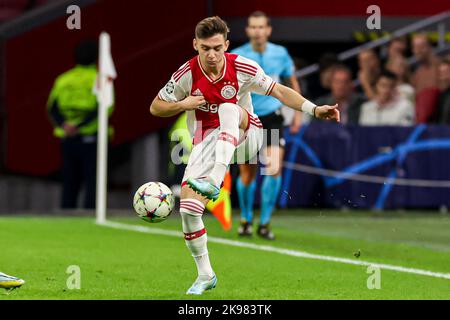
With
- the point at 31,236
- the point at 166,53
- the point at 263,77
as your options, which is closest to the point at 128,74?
the point at 166,53

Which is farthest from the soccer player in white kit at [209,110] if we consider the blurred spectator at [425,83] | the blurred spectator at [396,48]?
the blurred spectator at [396,48]

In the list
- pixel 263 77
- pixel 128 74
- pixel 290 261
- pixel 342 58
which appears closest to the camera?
pixel 263 77

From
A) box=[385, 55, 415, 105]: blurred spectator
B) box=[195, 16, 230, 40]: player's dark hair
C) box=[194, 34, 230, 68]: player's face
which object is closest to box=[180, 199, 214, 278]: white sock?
box=[194, 34, 230, 68]: player's face

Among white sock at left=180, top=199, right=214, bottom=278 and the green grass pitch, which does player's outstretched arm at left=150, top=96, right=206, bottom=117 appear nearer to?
white sock at left=180, top=199, right=214, bottom=278

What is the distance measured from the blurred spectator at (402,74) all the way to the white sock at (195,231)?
9743 mm

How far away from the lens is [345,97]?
17609 mm

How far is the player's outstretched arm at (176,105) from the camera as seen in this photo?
8305mm

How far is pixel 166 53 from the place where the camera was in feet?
59.2

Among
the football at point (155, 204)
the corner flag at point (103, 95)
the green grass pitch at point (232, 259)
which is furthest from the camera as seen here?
the corner flag at point (103, 95)

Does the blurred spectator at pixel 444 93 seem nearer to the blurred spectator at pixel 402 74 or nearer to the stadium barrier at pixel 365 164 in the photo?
the blurred spectator at pixel 402 74

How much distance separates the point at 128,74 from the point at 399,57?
3993 millimetres

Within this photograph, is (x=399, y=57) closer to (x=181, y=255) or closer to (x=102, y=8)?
(x=102, y=8)

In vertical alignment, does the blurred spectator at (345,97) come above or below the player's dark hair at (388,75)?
below

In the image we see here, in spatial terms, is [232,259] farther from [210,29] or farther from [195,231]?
[210,29]
